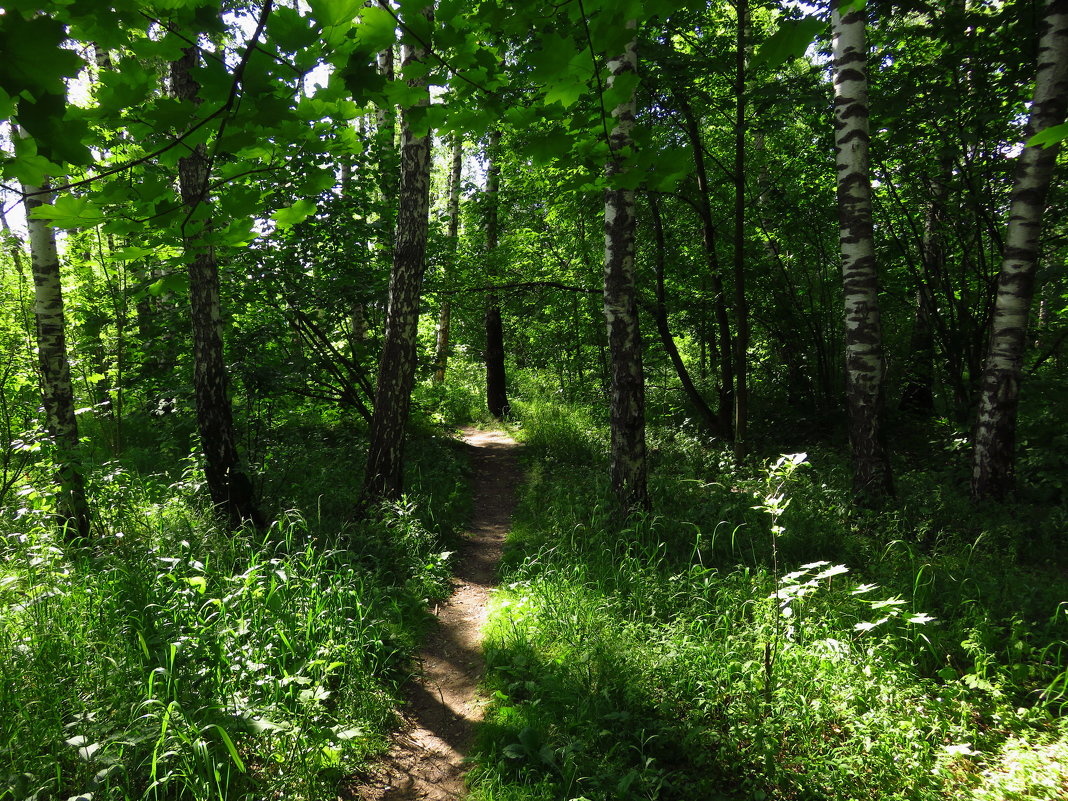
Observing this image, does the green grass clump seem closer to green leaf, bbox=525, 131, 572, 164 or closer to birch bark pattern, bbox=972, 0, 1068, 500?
green leaf, bbox=525, 131, 572, 164

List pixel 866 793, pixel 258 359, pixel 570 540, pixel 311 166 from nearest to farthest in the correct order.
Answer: pixel 311 166 < pixel 866 793 < pixel 570 540 < pixel 258 359

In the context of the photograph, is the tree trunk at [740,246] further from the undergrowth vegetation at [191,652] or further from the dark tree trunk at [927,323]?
the undergrowth vegetation at [191,652]

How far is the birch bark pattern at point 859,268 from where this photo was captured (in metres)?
5.88

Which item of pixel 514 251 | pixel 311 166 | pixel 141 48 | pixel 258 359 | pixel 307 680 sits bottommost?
pixel 307 680

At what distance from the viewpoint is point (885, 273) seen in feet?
30.9

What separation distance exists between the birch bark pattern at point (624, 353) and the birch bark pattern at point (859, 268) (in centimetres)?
222

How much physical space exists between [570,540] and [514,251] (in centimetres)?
730

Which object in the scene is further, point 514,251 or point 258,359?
point 514,251

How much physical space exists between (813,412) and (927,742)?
7993mm

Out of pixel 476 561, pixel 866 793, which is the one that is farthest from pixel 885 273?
pixel 866 793

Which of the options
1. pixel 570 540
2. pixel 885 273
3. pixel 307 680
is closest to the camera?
pixel 307 680

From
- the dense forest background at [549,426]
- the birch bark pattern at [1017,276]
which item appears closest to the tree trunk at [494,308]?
the dense forest background at [549,426]

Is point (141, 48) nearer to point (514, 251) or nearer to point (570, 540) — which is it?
point (570, 540)

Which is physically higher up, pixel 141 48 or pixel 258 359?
pixel 141 48
